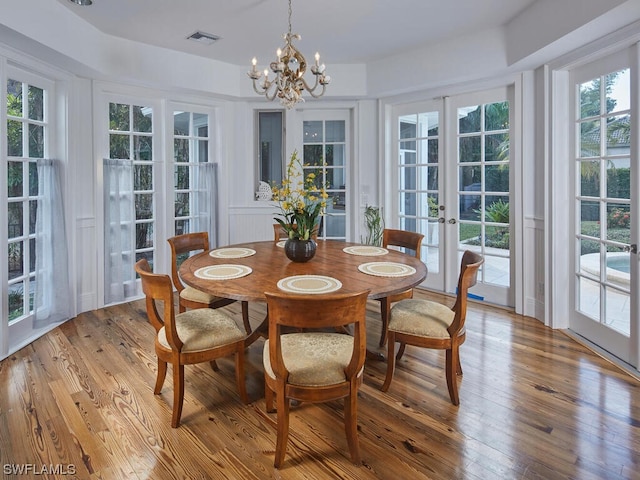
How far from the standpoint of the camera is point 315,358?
76.0 inches

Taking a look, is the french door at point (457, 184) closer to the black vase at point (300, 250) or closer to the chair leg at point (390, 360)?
the chair leg at point (390, 360)

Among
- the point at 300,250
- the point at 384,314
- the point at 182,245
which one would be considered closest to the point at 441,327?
the point at 384,314

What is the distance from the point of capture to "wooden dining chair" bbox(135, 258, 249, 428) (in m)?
2.08

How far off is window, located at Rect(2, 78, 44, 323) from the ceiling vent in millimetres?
1433

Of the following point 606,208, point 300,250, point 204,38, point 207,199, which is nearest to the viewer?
point 300,250

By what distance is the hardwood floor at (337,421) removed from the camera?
6.19ft

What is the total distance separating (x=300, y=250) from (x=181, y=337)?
0.91 m

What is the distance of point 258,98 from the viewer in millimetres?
5137

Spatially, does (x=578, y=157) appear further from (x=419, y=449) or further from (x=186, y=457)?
(x=186, y=457)

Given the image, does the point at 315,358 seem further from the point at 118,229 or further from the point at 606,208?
the point at 118,229

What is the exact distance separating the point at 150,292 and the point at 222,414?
31.9 inches

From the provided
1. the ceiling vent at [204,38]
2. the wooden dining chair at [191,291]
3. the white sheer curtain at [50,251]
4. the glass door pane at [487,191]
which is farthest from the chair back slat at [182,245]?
the glass door pane at [487,191]

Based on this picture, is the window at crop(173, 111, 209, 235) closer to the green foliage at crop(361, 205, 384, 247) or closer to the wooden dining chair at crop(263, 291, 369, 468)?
the green foliage at crop(361, 205, 384, 247)

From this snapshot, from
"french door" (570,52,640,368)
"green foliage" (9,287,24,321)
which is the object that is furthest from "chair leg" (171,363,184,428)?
"french door" (570,52,640,368)
